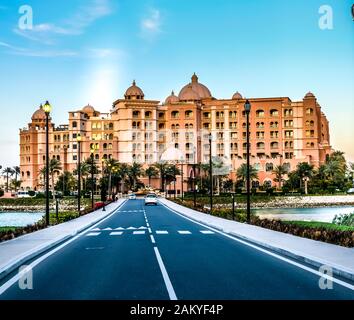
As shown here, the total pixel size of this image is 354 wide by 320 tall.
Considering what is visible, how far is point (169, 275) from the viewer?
12.0 meters

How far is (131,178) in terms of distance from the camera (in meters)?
134

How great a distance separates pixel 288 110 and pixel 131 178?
42.0 metres

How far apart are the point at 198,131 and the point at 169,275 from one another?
132 meters

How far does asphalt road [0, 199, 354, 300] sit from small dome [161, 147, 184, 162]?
4690 inches

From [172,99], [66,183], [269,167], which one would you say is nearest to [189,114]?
[172,99]

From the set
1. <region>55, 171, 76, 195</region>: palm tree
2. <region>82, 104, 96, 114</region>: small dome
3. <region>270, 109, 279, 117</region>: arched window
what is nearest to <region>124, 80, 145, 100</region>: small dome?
<region>82, 104, 96, 114</region>: small dome

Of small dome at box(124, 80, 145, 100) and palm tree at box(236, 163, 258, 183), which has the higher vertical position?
small dome at box(124, 80, 145, 100)

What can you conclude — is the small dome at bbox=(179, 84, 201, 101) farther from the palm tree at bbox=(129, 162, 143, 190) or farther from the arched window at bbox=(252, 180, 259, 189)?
the arched window at bbox=(252, 180, 259, 189)

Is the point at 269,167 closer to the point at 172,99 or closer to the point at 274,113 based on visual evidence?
the point at 274,113

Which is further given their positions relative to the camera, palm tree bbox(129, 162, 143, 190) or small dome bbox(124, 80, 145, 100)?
small dome bbox(124, 80, 145, 100)

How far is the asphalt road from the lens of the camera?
389 inches

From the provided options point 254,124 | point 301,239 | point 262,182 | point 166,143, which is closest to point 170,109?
point 166,143

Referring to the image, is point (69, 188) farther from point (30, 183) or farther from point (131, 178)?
point (30, 183)

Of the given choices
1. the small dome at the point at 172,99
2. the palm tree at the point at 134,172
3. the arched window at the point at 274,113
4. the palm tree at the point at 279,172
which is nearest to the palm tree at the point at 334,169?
the palm tree at the point at 279,172
